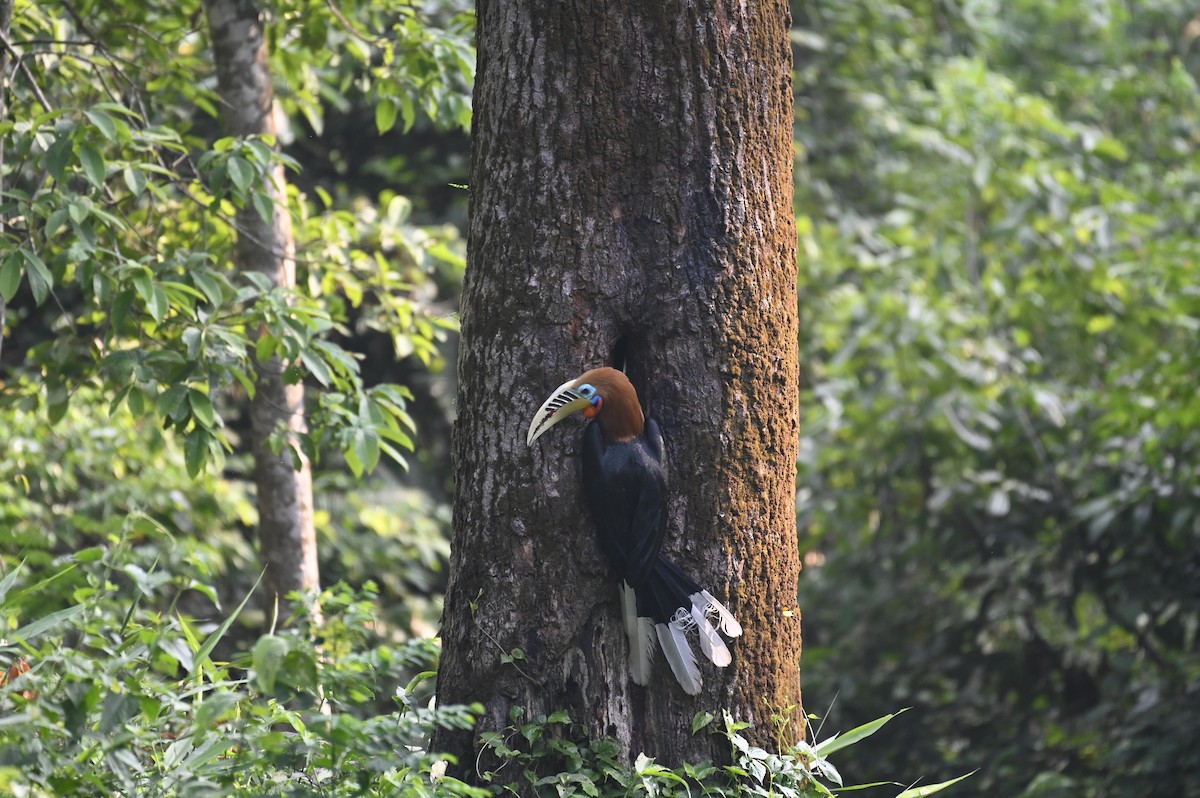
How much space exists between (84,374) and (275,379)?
2.21ft

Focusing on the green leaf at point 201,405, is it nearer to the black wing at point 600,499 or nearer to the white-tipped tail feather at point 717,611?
the black wing at point 600,499

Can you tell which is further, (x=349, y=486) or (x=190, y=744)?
(x=349, y=486)

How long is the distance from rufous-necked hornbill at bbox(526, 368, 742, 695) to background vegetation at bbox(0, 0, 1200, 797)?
0.25m

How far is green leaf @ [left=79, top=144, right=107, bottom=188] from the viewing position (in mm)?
2867

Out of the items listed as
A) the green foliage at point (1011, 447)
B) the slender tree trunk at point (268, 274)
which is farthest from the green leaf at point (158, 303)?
the green foliage at point (1011, 447)

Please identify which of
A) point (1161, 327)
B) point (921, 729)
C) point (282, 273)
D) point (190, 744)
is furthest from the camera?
point (1161, 327)

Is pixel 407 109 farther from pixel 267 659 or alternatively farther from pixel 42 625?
pixel 267 659

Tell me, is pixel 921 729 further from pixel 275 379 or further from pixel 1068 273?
pixel 275 379

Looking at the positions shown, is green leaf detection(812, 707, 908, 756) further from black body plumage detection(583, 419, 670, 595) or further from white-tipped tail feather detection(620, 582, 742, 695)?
black body plumage detection(583, 419, 670, 595)

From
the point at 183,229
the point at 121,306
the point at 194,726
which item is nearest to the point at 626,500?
the point at 194,726

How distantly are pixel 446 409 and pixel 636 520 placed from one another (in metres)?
5.51

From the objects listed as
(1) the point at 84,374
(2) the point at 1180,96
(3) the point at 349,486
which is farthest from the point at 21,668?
(2) the point at 1180,96

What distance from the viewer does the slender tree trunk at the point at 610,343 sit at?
239cm

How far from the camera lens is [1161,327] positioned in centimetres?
636
